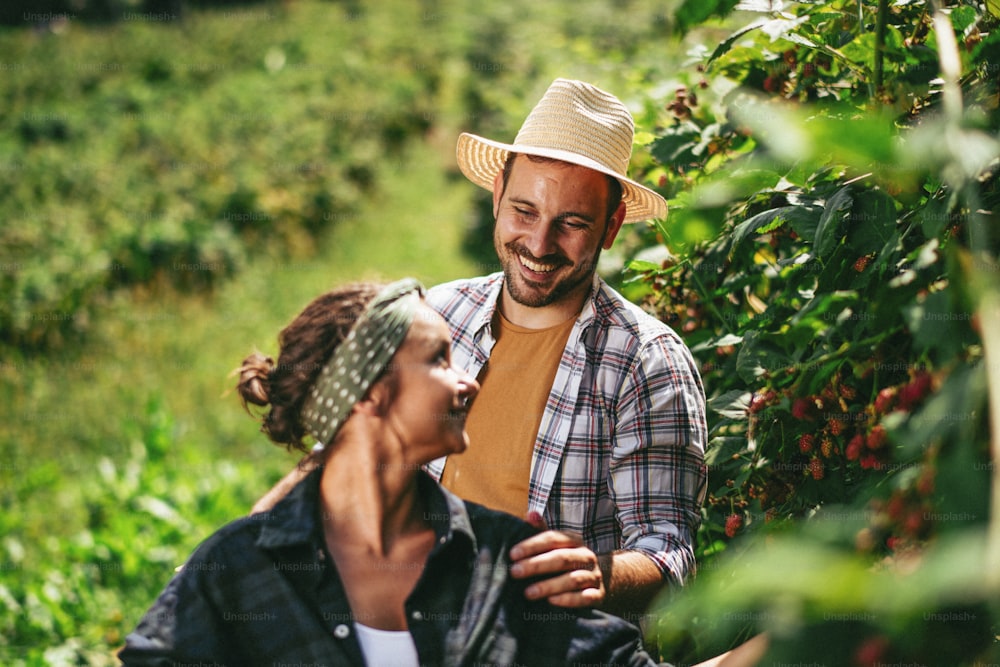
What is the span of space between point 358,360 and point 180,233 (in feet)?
24.0

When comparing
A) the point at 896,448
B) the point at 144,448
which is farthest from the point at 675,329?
the point at 144,448

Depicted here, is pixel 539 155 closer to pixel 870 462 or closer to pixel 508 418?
pixel 508 418

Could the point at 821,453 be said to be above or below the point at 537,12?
below

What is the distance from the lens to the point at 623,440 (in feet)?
7.17

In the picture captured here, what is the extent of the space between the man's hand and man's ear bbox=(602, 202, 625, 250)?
98cm

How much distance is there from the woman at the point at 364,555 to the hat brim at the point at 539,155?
2.66ft

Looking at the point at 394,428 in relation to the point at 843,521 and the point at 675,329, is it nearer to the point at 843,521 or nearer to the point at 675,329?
the point at 843,521

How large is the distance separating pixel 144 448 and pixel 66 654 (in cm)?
166

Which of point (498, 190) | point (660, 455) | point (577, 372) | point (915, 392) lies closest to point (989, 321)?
point (915, 392)

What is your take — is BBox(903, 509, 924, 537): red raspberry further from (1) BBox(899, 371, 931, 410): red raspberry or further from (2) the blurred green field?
(2) the blurred green field

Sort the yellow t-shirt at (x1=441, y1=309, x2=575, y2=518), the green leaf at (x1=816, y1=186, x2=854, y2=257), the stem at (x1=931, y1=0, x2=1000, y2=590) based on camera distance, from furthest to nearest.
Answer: the yellow t-shirt at (x1=441, y1=309, x2=575, y2=518) < the green leaf at (x1=816, y1=186, x2=854, y2=257) < the stem at (x1=931, y1=0, x2=1000, y2=590)

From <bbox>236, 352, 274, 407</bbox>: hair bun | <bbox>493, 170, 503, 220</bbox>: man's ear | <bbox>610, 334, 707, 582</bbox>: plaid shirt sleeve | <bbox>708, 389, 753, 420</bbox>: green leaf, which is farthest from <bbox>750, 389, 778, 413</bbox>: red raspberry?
<bbox>493, 170, 503, 220</bbox>: man's ear

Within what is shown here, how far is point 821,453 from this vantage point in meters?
1.71

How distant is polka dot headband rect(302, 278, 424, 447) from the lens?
5.09 ft
